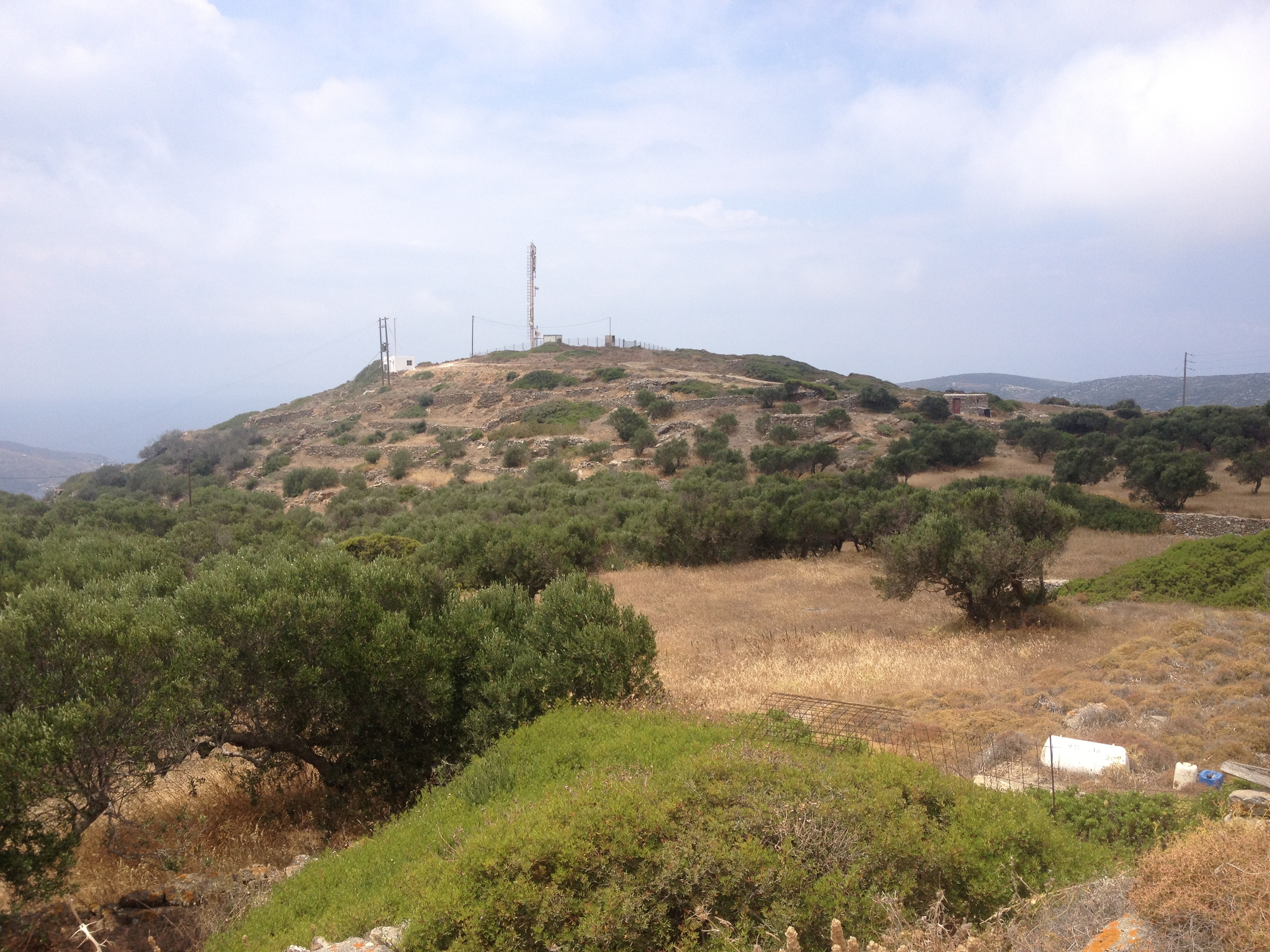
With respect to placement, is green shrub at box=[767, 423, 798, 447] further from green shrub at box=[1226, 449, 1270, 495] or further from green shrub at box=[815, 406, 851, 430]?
green shrub at box=[1226, 449, 1270, 495]

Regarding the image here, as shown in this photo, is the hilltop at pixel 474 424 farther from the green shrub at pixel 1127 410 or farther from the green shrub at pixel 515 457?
the green shrub at pixel 1127 410

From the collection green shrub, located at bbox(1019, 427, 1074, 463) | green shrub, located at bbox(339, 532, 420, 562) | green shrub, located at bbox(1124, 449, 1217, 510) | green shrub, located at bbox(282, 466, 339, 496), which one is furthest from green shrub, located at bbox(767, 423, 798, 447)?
green shrub, located at bbox(339, 532, 420, 562)

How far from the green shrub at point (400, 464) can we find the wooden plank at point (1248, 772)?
44766 mm

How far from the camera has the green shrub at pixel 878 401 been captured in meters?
59.5

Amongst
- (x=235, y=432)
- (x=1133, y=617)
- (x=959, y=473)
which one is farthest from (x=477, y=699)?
(x=235, y=432)

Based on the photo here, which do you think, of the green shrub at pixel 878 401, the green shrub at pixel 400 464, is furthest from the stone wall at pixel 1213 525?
the green shrub at pixel 400 464

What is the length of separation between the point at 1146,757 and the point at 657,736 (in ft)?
17.7

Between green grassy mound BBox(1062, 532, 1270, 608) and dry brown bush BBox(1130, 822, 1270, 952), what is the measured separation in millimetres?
13670

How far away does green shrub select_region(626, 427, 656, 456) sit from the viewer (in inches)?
1859

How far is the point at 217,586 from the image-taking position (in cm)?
891

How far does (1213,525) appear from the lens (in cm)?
2636

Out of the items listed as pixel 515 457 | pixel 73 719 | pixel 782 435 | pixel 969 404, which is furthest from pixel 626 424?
pixel 73 719

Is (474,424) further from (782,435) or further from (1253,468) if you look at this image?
(1253,468)

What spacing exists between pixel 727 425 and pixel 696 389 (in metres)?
11.6
